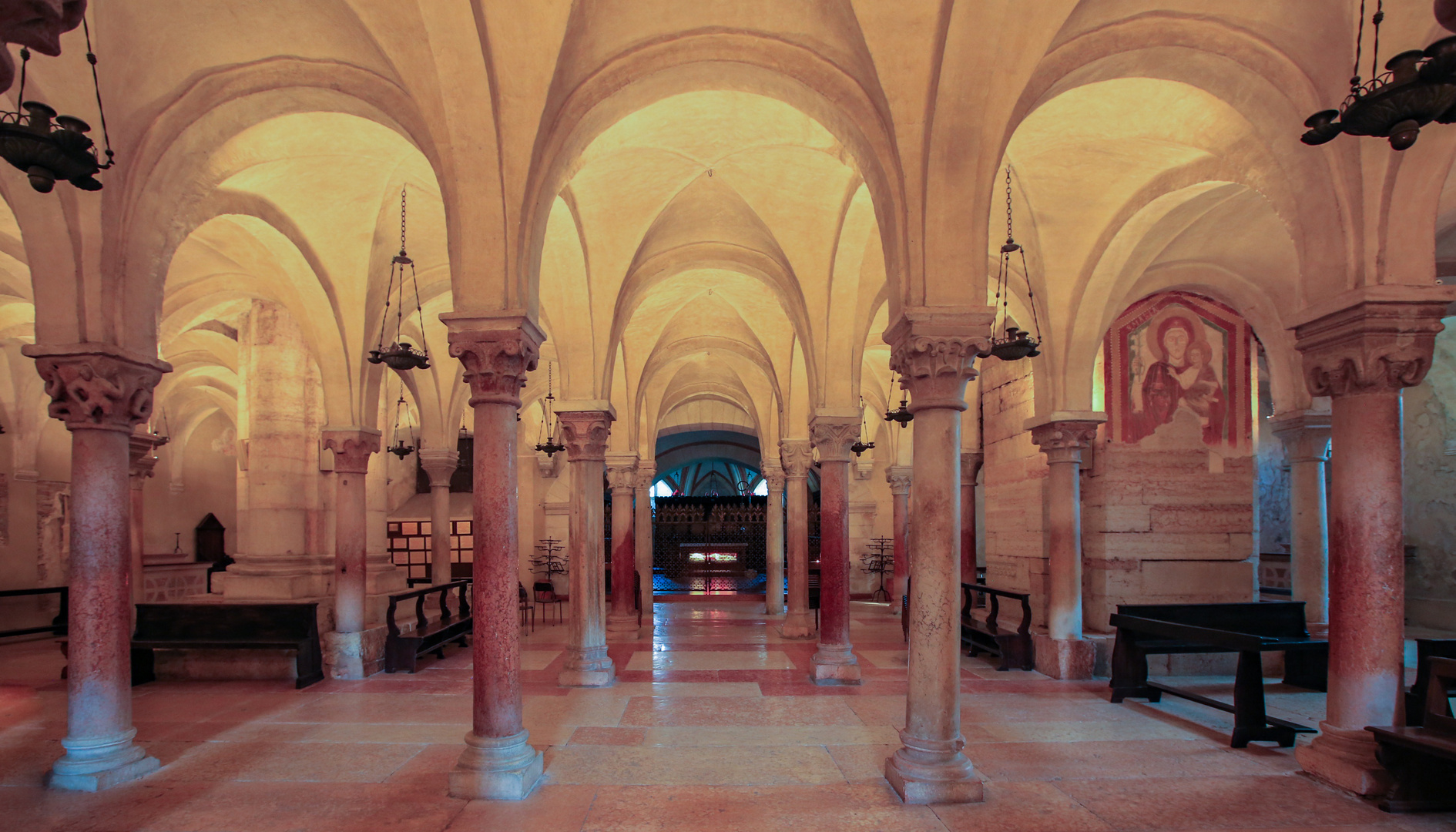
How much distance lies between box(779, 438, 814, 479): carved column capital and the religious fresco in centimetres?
489

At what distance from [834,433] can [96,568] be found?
7784 millimetres

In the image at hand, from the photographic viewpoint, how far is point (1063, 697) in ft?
29.2

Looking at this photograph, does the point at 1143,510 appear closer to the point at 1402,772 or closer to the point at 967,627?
the point at 967,627

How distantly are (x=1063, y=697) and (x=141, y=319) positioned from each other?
9.58m

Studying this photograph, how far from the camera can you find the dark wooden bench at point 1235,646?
7020 mm

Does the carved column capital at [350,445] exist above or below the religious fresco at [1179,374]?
below

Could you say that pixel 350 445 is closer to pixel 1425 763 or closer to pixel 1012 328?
pixel 1012 328

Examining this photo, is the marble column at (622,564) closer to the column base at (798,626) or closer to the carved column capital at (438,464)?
the column base at (798,626)

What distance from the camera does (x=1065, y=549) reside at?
33.9ft

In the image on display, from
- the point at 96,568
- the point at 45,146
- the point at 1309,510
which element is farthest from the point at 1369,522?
the point at 96,568

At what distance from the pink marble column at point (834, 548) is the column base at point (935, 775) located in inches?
155

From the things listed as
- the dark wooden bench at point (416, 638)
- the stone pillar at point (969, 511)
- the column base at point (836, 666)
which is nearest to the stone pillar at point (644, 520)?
the dark wooden bench at point (416, 638)

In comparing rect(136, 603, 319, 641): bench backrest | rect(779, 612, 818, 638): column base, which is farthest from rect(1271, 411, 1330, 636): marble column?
rect(136, 603, 319, 641): bench backrest

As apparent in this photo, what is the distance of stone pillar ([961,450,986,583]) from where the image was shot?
1490 cm
